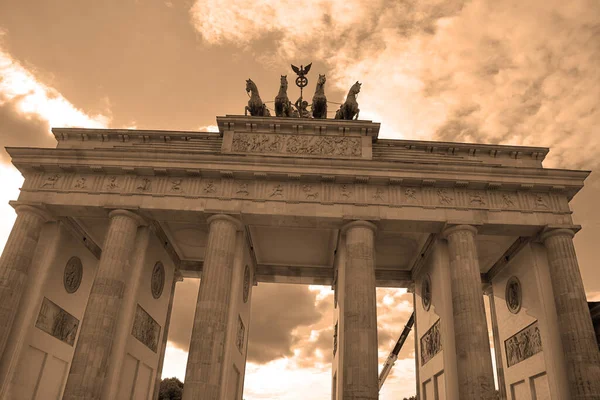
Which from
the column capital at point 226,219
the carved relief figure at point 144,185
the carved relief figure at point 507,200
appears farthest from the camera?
the carved relief figure at point 144,185

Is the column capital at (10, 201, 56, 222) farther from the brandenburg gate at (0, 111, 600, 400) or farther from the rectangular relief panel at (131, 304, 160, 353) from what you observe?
the rectangular relief panel at (131, 304, 160, 353)

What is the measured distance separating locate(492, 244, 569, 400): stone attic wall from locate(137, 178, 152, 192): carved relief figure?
19154mm

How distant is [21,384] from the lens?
19.8m

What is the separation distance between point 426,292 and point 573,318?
743 centimetres

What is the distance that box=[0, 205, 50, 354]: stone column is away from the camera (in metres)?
19.6

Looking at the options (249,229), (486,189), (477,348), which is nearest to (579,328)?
(477,348)

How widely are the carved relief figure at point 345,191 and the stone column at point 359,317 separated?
1.43m

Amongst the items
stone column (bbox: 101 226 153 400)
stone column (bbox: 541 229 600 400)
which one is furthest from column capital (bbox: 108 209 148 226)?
stone column (bbox: 541 229 600 400)

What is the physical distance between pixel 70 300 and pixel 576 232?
25.9 metres

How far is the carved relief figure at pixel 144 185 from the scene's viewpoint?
2200 centimetres

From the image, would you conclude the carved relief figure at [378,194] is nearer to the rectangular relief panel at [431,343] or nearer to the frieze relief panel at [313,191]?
the frieze relief panel at [313,191]

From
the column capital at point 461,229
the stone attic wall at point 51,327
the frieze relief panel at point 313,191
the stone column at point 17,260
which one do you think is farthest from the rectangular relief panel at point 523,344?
the stone column at point 17,260

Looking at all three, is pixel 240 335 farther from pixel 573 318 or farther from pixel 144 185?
pixel 573 318

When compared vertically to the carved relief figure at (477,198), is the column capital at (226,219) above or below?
below
